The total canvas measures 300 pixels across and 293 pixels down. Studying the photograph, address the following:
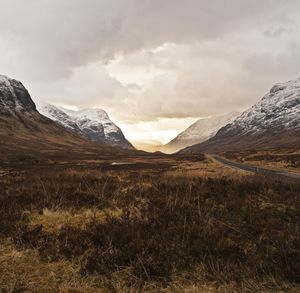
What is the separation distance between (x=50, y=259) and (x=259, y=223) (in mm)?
5174

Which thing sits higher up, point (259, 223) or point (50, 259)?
point (259, 223)

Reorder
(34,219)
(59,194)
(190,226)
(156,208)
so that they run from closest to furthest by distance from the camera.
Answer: (190,226) < (34,219) < (156,208) < (59,194)

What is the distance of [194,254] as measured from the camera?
7.31 metres

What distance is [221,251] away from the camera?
24.3ft

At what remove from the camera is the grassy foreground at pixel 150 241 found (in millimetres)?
6238

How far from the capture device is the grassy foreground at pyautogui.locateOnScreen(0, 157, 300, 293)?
6238 mm

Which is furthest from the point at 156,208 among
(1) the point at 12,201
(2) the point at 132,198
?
(1) the point at 12,201

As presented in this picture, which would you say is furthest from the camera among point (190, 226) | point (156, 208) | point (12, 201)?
point (12, 201)

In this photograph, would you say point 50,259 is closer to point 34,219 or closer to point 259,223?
point 34,219

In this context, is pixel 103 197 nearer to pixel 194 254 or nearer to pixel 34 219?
pixel 34 219

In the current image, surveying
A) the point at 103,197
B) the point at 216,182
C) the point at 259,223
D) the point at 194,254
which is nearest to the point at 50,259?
the point at 194,254

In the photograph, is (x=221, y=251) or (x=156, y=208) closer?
(x=221, y=251)

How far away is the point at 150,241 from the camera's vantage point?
24.9ft

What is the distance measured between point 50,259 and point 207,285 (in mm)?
3190
